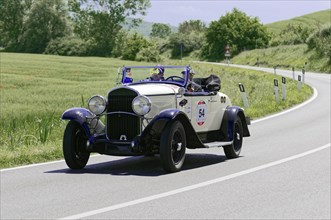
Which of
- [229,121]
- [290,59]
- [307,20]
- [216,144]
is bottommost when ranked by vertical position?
[290,59]

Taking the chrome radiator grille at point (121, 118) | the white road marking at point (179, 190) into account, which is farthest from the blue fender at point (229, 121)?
the chrome radiator grille at point (121, 118)

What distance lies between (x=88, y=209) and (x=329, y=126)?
40.8 ft

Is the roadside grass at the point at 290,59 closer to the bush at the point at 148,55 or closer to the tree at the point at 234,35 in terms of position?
the bush at the point at 148,55

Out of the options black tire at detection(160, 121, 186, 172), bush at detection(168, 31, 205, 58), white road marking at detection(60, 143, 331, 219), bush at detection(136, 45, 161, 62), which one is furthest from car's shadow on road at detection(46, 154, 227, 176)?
bush at detection(168, 31, 205, 58)

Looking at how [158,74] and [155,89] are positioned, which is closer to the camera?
[155,89]

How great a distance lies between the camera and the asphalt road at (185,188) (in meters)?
7.69

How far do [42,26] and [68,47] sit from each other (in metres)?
8.68

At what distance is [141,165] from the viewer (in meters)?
11.7

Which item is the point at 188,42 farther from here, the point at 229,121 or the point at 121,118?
the point at 121,118

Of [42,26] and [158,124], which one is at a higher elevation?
[42,26]

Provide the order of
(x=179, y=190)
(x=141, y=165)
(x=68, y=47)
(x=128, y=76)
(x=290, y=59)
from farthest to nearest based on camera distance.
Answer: (x=68, y=47) → (x=290, y=59) → (x=128, y=76) → (x=141, y=165) → (x=179, y=190)

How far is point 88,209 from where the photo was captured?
7746 millimetres

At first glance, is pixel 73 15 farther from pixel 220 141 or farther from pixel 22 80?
pixel 220 141

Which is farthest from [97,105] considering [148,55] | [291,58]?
[148,55]
